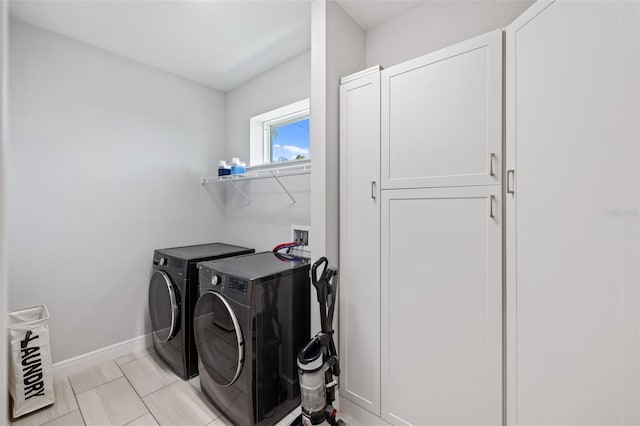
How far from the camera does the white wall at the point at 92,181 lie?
181 cm

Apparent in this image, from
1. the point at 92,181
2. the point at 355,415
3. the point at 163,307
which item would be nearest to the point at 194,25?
the point at 92,181

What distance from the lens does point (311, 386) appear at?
131cm

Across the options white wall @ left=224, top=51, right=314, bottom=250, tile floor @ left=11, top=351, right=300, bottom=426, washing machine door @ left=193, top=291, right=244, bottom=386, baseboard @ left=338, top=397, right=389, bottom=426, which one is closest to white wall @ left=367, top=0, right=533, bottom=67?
white wall @ left=224, top=51, right=314, bottom=250

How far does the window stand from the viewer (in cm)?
236

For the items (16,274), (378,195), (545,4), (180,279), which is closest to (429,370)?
(378,195)

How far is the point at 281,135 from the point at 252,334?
186 cm

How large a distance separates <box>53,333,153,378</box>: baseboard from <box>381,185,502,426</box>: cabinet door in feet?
7.04

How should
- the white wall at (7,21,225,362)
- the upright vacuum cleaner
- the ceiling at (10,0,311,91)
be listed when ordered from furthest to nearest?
the white wall at (7,21,225,362) → the ceiling at (10,0,311,91) → the upright vacuum cleaner

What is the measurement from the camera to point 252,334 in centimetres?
140

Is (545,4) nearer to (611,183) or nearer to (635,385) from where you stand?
(611,183)

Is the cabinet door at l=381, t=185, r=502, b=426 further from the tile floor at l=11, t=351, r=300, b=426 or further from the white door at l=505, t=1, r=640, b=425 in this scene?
the tile floor at l=11, t=351, r=300, b=426

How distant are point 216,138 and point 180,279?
158 centimetres

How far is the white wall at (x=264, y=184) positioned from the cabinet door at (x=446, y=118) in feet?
2.99

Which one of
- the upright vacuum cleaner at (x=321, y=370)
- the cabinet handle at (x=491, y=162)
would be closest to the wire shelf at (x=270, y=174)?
the upright vacuum cleaner at (x=321, y=370)
